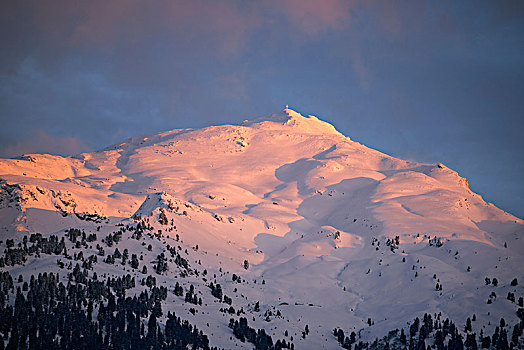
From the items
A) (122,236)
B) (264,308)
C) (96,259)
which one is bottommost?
(264,308)

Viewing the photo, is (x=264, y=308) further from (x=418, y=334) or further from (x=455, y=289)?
(x=455, y=289)

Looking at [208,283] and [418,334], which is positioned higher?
[208,283]

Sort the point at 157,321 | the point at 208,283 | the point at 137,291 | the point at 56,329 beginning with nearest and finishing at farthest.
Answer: the point at 56,329 < the point at 157,321 < the point at 137,291 < the point at 208,283

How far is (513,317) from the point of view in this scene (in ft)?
478

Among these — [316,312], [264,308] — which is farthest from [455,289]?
[264,308]

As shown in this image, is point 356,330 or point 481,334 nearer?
point 481,334

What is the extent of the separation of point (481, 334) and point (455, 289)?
30.6 meters

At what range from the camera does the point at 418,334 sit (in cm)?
14962

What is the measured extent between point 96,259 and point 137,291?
22.7 meters

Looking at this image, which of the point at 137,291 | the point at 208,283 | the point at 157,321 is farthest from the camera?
the point at 208,283

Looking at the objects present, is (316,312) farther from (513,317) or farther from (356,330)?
(513,317)

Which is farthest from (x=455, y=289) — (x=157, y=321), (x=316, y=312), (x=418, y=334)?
(x=157, y=321)

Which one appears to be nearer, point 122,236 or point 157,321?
point 157,321

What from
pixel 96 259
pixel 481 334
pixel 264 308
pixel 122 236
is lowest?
pixel 481 334
